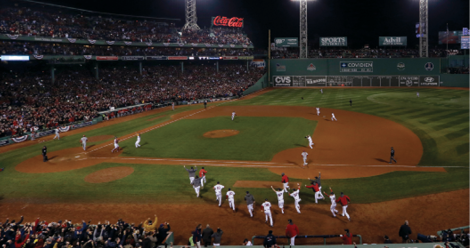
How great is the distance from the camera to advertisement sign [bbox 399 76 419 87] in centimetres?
6706

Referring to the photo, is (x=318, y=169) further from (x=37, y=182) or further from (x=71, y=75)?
(x=71, y=75)

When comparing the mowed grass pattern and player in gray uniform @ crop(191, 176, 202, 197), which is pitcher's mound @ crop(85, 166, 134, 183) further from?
the mowed grass pattern

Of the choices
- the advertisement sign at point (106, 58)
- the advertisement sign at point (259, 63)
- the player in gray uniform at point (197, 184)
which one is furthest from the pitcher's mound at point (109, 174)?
the advertisement sign at point (259, 63)

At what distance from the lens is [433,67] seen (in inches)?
2594

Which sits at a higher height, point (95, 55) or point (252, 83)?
point (95, 55)

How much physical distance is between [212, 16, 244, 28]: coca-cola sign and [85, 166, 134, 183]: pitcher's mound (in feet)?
199

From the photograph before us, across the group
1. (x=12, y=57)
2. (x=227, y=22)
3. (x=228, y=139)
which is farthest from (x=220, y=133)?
(x=227, y=22)

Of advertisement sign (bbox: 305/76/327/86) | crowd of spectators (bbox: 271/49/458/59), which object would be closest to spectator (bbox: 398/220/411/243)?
advertisement sign (bbox: 305/76/327/86)

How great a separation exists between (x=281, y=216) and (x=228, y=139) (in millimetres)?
14434

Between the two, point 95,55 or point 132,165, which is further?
point 95,55

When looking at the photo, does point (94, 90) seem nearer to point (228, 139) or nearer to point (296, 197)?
point (228, 139)

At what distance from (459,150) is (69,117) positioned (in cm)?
3844

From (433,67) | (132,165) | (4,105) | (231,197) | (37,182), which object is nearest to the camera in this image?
(231,197)

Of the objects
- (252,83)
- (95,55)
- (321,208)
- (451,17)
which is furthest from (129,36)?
(451,17)
